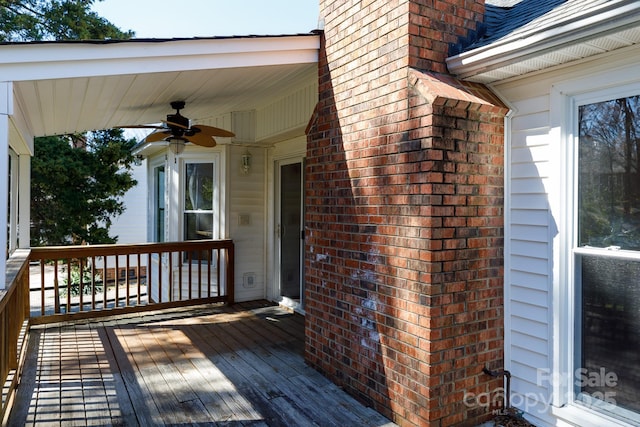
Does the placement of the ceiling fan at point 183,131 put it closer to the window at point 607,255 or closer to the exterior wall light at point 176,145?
the exterior wall light at point 176,145

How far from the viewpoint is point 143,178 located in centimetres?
1501

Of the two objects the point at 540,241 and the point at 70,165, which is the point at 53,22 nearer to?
the point at 70,165

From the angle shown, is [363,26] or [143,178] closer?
[363,26]

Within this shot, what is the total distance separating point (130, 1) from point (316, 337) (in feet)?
35.4

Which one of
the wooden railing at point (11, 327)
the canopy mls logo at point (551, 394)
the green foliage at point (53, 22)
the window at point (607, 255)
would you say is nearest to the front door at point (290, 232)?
the wooden railing at point (11, 327)

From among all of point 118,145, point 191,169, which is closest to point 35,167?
point 118,145

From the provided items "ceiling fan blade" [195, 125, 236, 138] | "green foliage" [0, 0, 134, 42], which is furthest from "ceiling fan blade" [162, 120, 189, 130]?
"green foliage" [0, 0, 134, 42]

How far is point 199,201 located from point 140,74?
3314 mm

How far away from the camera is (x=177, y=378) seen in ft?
11.6

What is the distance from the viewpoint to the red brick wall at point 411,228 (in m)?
2.60

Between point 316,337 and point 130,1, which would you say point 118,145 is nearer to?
point 130,1

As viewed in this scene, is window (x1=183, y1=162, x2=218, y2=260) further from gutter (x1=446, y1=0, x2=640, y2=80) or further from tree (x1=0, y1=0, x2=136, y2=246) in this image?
gutter (x1=446, y1=0, x2=640, y2=80)

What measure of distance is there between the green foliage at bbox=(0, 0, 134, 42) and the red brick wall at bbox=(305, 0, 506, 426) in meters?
7.71

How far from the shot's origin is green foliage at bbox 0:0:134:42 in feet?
29.2
